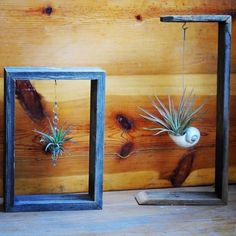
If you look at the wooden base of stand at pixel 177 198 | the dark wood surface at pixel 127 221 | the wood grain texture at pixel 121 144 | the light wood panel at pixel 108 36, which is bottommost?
the dark wood surface at pixel 127 221

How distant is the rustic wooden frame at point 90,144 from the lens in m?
1.08

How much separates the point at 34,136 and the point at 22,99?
0.08 meters

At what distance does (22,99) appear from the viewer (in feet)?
3.96

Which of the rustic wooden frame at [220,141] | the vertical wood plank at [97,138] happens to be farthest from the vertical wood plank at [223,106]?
the vertical wood plank at [97,138]

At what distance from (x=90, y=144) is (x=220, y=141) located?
0.27 m

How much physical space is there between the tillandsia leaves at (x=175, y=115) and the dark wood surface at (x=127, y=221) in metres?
0.16

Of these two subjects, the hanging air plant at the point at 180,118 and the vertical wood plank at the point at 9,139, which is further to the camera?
the hanging air plant at the point at 180,118

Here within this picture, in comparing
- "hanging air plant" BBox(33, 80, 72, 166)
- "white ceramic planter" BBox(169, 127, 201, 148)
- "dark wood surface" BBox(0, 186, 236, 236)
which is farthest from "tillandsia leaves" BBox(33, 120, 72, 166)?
"white ceramic planter" BBox(169, 127, 201, 148)

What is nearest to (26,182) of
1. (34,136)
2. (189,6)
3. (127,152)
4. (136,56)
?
(34,136)

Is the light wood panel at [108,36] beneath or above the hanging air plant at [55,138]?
above

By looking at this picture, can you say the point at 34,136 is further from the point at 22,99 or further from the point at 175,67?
the point at 175,67

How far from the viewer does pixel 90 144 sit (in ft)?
3.85

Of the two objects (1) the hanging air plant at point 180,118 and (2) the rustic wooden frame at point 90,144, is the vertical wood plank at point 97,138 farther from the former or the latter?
(1) the hanging air plant at point 180,118

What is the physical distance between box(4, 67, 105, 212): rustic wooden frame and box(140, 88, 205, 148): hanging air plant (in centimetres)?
15
